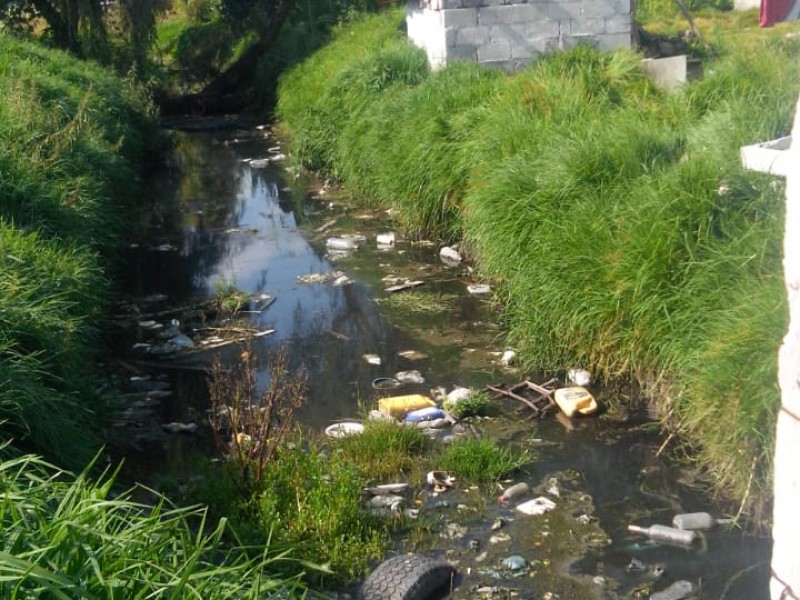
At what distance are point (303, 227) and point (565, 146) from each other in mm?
5026

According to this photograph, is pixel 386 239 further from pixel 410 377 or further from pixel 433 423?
pixel 433 423

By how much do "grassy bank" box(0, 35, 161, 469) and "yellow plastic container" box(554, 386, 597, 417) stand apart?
9.17 ft

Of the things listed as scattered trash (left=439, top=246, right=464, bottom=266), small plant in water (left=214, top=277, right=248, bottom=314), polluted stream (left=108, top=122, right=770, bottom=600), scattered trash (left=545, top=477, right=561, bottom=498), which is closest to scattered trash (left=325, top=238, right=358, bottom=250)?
polluted stream (left=108, top=122, right=770, bottom=600)

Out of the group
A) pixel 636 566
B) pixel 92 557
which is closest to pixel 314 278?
pixel 636 566

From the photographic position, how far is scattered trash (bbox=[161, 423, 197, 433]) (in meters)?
6.28

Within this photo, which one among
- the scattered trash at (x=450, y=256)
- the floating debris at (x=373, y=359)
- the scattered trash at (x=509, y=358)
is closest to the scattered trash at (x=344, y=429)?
the floating debris at (x=373, y=359)

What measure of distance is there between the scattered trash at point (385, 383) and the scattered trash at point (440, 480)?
138 cm

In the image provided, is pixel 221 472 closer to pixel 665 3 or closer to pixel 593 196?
pixel 593 196

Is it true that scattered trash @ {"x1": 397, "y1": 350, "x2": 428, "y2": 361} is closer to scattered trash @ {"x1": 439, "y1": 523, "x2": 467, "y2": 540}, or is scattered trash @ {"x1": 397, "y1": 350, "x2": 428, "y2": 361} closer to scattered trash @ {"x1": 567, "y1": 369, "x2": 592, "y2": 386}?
scattered trash @ {"x1": 567, "y1": 369, "x2": 592, "y2": 386}

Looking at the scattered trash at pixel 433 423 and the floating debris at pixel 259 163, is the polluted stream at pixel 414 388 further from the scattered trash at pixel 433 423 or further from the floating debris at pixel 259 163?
the floating debris at pixel 259 163

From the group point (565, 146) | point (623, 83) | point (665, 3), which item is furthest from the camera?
point (665, 3)

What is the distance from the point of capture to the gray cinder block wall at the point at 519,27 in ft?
41.2

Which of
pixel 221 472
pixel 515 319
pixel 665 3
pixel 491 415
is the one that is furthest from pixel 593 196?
pixel 665 3

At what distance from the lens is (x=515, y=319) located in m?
7.12
